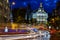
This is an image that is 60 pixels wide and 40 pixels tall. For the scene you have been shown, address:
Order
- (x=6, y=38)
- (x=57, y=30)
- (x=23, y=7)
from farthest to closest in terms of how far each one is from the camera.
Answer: (x=23, y=7), (x=57, y=30), (x=6, y=38)

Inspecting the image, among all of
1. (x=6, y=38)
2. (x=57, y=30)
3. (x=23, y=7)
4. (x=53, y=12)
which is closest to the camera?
(x=6, y=38)

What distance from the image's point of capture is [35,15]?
6.25 meters

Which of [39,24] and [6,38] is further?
[39,24]

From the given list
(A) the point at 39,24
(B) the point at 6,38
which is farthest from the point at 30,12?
(B) the point at 6,38

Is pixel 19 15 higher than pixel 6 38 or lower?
higher

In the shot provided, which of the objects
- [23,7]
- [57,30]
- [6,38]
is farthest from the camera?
[23,7]

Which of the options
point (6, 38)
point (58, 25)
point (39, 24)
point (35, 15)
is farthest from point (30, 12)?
point (6, 38)

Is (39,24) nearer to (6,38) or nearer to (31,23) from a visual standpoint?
(31,23)

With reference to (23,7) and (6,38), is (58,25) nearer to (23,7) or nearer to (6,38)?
(23,7)

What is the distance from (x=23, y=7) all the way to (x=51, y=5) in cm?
97

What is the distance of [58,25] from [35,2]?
1.03 meters

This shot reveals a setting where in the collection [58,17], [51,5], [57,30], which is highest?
[51,5]

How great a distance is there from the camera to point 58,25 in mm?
5867

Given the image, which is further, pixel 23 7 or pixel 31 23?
pixel 23 7
